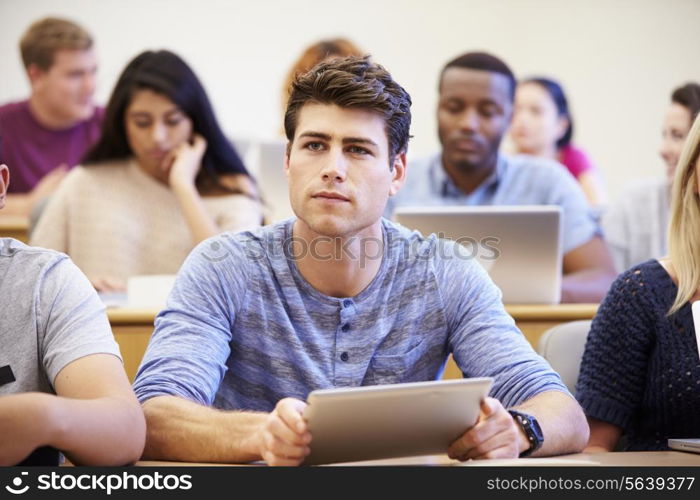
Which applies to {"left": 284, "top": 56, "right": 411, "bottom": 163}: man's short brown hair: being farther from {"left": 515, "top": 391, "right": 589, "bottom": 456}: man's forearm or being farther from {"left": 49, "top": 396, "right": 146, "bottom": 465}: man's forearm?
{"left": 49, "top": 396, "right": 146, "bottom": 465}: man's forearm

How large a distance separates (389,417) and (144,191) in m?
2.11

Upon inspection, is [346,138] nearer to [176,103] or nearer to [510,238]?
[510,238]

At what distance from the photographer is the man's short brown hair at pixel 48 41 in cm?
454

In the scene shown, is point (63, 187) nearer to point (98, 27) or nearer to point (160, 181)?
point (160, 181)

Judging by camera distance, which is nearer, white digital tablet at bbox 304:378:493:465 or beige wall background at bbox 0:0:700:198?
white digital tablet at bbox 304:378:493:465

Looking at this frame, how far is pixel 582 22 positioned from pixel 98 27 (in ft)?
9.87

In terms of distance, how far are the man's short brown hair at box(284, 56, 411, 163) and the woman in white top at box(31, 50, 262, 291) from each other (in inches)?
54.1

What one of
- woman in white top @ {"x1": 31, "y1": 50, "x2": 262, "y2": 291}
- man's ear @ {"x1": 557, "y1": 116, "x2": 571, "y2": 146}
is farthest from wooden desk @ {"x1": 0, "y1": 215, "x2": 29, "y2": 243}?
man's ear @ {"x1": 557, "y1": 116, "x2": 571, "y2": 146}

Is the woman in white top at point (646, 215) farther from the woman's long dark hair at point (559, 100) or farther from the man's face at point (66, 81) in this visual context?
the man's face at point (66, 81)

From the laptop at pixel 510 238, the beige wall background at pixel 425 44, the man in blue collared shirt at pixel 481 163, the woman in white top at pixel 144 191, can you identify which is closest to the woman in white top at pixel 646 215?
the man in blue collared shirt at pixel 481 163

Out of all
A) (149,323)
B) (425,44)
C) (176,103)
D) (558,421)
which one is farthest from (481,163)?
(425,44)

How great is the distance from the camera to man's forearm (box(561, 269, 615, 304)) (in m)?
2.82
